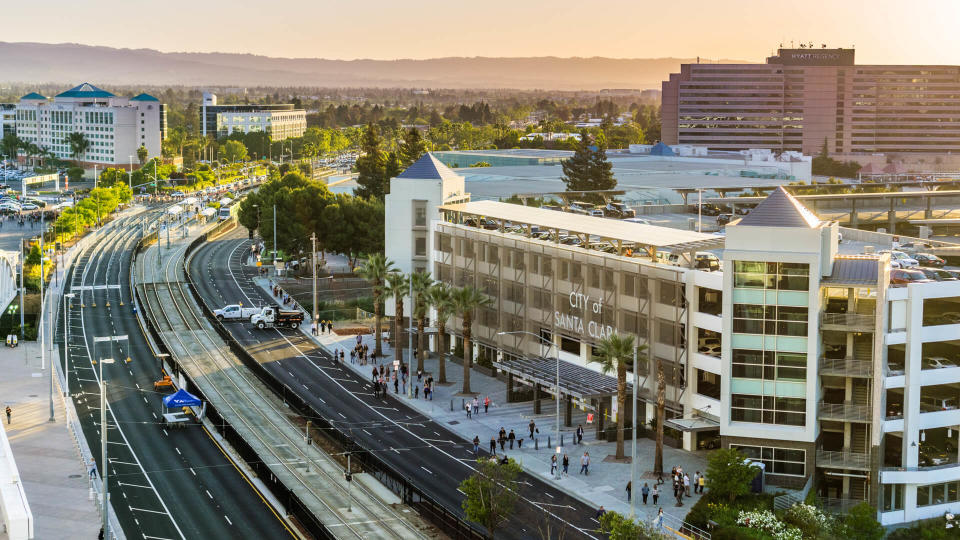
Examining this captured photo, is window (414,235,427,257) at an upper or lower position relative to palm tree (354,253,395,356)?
upper

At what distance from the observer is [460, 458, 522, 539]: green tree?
2447 inches

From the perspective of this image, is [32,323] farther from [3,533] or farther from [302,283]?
[3,533]

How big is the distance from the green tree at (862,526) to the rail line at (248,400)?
22427mm

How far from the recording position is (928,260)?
83750mm

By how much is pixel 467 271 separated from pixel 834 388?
40385 millimetres

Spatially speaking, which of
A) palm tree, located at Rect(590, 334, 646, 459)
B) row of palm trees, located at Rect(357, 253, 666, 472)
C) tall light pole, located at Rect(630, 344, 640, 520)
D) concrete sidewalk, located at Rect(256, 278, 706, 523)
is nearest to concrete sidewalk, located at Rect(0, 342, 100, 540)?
concrete sidewalk, located at Rect(256, 278, 706, 523)

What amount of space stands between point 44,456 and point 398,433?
78.4 feet

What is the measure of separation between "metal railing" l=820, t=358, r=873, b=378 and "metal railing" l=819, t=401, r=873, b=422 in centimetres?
208

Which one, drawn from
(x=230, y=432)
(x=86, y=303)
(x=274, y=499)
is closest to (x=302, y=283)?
(x=86, y=303)

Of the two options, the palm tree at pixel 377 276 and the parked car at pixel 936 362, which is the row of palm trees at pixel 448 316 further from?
the parked car at pixel 936 362

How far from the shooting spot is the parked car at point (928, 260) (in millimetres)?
83062

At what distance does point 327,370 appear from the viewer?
10550 centimetres

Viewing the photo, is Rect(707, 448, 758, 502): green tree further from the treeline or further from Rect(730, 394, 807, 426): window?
the treeline

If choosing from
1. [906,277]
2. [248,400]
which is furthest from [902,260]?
[248,400]
